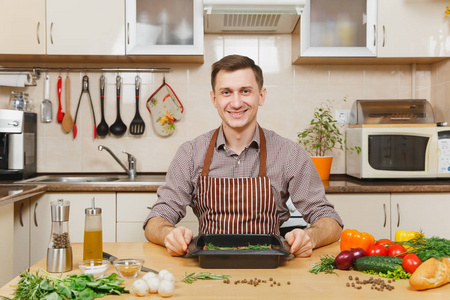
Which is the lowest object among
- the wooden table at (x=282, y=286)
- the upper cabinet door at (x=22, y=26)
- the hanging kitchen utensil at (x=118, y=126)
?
the wooden table at (x=282, y=286)

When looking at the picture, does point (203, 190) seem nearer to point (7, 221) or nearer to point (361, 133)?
point (7, 221)

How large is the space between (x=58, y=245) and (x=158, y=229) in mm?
427

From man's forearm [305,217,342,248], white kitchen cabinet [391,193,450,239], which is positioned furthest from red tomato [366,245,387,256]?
white kitchen cabinet [391,193,450,239]

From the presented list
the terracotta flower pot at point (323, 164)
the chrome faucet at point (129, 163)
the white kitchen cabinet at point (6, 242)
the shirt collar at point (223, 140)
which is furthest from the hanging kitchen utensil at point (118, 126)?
the shirt collar at point (223, 140)

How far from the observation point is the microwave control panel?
114 inches

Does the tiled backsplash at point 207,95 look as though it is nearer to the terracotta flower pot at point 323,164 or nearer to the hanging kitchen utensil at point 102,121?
the hanging kitchen utensil at point 102,121

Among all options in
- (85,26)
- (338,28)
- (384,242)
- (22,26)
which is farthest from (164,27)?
(384,242)

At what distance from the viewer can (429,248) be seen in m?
1.24

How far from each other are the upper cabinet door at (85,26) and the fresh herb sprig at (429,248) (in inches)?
89.7

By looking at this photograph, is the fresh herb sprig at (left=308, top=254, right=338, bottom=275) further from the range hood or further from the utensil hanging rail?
the utensil hanging rail

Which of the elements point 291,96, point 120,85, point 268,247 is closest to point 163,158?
point 120,85

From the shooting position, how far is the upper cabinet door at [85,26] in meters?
2.99

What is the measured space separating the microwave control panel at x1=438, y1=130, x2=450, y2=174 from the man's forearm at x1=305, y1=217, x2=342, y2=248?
58.7 inches

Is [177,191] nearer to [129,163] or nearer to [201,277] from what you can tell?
[201,277]
